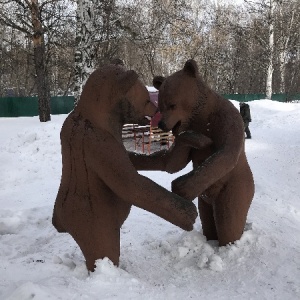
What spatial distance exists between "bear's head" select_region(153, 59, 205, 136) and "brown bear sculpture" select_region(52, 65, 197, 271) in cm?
13

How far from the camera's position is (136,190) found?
1.88 meters

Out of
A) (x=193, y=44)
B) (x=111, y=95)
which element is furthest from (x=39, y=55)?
(x=193, y=44)

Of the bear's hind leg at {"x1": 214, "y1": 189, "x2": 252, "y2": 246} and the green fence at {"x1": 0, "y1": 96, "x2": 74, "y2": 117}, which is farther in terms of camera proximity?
the green fence at {"x1": 0, "y1": 96, "x2": 74, "y2": 117}

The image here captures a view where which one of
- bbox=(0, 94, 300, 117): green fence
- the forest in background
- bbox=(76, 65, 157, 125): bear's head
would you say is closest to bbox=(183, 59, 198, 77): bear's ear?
bbox=(76, 65, 157, 125): bear's head

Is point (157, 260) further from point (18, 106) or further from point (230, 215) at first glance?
point (18, 106)

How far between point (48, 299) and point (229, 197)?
48.3 inches

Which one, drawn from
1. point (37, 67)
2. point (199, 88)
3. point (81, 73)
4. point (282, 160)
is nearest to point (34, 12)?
point (37, 67)

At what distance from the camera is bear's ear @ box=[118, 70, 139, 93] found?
2.02 metres

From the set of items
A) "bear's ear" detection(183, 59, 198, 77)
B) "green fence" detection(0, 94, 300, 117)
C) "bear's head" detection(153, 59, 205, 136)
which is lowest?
"green fence" detection(0, 94, 300, 117)

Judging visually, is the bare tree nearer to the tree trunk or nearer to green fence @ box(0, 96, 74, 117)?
the tree trunk

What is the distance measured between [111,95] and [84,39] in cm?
571

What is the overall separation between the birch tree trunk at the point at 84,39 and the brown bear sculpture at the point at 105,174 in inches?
215

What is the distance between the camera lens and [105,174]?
76.2 inches

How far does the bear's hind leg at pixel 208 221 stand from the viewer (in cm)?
263
